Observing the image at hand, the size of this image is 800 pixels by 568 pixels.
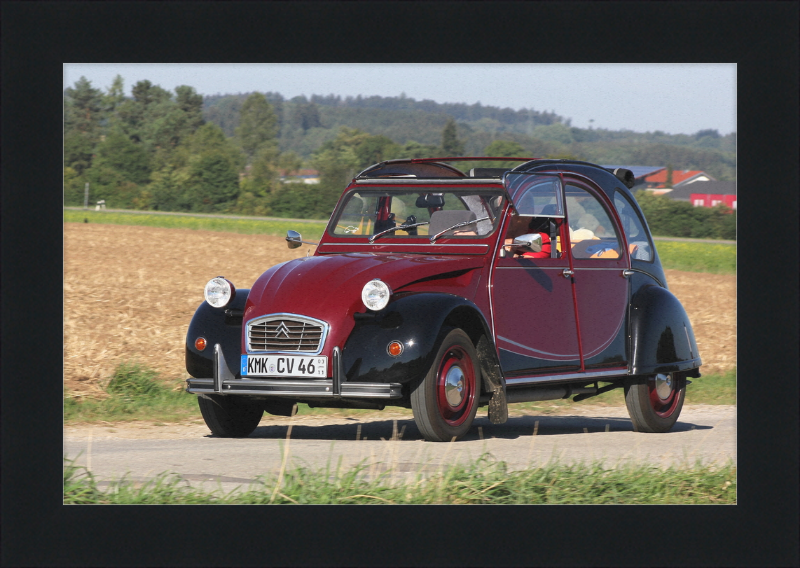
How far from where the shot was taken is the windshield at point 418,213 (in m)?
9.30

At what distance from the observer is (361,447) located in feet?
27.8

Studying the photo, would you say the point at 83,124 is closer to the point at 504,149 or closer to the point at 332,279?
the point at 504,149

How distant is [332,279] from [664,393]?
412 centimetres

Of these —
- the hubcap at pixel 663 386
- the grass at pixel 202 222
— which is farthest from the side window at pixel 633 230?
the grass at pixel 202 222

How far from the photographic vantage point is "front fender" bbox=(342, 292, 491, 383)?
25.7 feet

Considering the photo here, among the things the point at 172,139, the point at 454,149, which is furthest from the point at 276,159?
the point at 454,149

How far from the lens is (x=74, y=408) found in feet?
37.2

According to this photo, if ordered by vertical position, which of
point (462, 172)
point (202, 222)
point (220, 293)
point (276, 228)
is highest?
point (202, 222)

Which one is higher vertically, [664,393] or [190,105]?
[190,105]

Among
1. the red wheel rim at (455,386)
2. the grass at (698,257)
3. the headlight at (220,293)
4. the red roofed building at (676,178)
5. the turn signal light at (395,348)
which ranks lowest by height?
the red wheel rim at (455,386)

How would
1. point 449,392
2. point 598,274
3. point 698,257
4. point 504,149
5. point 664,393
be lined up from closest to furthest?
1. point 449,392
2. point 598,274
3. point 664,393
4. point 698,257
5. point 504,149

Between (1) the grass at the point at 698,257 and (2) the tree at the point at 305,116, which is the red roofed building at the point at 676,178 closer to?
(1) the grass at the point at 698,257

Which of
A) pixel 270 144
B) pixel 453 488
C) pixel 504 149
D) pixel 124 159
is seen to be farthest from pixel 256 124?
pixel 453 488

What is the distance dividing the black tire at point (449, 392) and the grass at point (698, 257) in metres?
28.2
